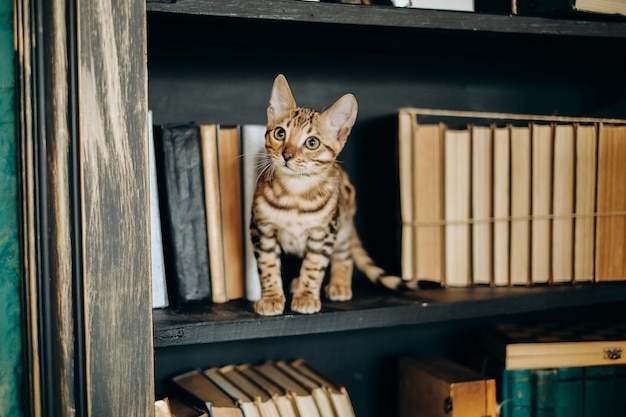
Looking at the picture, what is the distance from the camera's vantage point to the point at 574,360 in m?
1.13

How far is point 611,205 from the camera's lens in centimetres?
116

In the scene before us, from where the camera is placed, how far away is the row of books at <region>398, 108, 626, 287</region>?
1.13 metres

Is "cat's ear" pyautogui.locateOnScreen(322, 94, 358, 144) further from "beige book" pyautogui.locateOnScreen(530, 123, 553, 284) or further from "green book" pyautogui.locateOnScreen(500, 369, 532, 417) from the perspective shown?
"green book" pyautogui.locateOnScreen(500, 369, 532, 417)

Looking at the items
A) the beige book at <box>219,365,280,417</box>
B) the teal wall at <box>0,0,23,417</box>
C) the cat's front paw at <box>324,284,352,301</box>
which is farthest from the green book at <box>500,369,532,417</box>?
the teal wall at <box>0,0,23,417</box>

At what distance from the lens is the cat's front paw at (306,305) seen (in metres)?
0.98

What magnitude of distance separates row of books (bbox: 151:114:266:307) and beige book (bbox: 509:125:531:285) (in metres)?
0.48

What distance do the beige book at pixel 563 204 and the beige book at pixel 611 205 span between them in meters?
0.06

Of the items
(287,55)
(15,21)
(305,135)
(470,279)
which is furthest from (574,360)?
(15,21)

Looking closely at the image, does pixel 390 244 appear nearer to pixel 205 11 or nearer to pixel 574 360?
pixel 574 360

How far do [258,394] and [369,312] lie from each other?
0.78 feet

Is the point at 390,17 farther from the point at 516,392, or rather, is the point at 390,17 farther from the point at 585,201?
the point at 516,392

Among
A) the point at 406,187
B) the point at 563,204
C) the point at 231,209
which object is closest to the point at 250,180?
the point at 231,209

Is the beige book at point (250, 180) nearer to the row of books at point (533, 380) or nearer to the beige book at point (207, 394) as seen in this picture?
the beige book at point (207, 394)

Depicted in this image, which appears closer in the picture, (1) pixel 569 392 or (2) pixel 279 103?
(2) pixel 279 103
